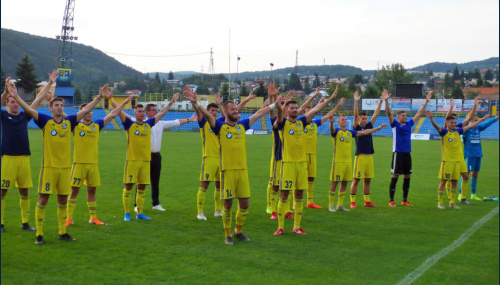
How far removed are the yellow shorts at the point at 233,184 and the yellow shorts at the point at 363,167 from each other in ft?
15.7

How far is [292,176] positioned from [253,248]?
168 centimetres

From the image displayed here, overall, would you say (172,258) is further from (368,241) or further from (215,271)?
(368,241)

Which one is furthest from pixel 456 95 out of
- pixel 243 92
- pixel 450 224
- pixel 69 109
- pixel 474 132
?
pixel 450 224

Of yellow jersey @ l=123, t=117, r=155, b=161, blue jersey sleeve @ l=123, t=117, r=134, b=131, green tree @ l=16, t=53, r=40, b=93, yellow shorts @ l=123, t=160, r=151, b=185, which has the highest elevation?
green tree @ l=16, t=53, r=40, b=93

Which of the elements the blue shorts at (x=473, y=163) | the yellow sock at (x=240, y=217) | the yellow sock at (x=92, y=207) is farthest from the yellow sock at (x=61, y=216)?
the blue shorts at (x=473, y=163)

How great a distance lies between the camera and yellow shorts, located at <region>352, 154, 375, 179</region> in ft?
40.6

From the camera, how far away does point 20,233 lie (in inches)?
345

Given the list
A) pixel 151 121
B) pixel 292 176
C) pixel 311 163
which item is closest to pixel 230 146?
pixel 292 176

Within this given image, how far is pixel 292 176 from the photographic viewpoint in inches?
361

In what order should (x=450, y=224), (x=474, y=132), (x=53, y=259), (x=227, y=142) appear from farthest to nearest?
1. (x=474, y=132)
2. (x=450, y=224)
3. (x=227, y=142)
4. (x=53, y=259)

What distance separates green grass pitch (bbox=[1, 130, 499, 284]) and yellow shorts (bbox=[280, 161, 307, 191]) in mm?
933

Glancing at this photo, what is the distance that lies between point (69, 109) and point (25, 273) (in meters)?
56.2

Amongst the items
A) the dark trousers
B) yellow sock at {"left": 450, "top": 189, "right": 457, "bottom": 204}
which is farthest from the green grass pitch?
the dark trousers

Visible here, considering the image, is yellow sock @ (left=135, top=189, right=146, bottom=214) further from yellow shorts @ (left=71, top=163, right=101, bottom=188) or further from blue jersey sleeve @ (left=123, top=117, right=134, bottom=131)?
blue jersey sleeve @ (left=123, top=117, right=134, bottom=131)
